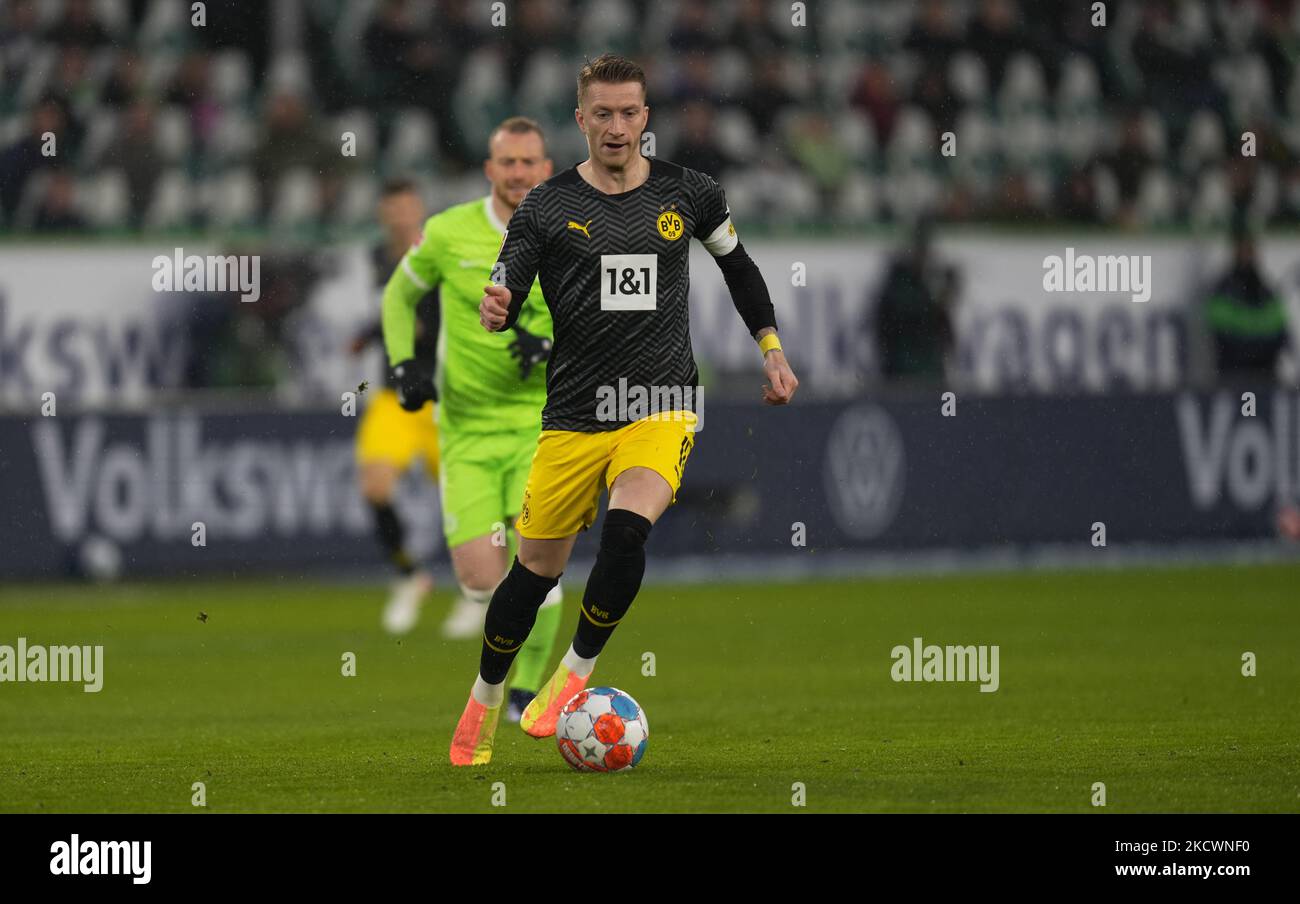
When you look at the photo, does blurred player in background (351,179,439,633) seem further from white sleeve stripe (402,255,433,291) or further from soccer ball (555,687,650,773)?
soccer ball (555,687,650,773)

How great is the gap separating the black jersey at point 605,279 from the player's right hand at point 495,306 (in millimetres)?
149

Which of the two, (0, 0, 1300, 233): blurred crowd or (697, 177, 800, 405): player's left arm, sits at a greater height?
(0, 0, 1300, 233): blurred crowd

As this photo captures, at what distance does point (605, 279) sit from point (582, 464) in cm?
63

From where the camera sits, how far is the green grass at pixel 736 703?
24.1 ft

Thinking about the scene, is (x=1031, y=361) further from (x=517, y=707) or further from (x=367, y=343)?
(x=517, y=707)

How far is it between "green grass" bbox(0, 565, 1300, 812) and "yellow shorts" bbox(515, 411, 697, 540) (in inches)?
34.7

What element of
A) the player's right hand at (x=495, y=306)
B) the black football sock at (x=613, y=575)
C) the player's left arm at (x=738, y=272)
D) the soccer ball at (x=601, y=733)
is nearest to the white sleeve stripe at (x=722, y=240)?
the player's left arm at (x=738, y=272)

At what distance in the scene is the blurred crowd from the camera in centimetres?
1847

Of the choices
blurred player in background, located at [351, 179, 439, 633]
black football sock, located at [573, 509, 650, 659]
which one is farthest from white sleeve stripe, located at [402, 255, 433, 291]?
blurred player in background, located at [351, 179, 439, 633]

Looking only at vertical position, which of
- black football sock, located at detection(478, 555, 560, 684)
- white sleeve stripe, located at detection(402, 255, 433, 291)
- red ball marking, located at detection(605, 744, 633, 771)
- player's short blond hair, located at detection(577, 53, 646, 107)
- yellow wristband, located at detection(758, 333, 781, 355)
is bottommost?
red ball marking, located at detection(605, 744, 633, 771)

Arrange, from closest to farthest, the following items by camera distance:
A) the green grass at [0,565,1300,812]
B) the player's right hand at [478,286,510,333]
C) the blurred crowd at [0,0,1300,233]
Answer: the green grass at [0,565,1300,812] → the player's right hand at [478,286,510,333] → the blurred crowd at [0,0,1300,233]

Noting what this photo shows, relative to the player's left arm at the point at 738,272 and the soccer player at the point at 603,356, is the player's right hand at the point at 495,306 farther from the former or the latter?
the player's left arm at the point at 738,272

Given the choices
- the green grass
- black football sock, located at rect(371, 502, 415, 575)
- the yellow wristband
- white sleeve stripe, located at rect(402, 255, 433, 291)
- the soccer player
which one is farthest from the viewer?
black football sock, located at rect(371, 502, 415, 575)
